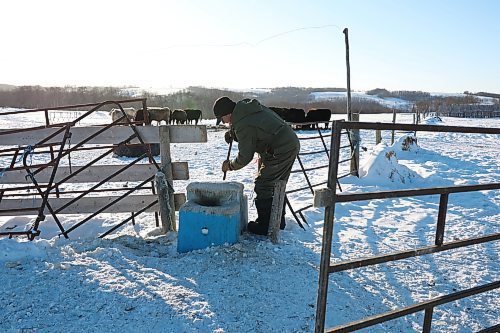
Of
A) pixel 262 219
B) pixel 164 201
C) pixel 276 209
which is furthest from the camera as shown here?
pixel 164 201

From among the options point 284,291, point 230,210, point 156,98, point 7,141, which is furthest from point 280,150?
point 156,98

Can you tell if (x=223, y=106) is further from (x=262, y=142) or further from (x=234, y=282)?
(x=234, y=282)

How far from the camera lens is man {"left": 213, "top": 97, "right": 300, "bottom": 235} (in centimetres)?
393

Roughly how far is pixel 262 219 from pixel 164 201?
3.89 feet

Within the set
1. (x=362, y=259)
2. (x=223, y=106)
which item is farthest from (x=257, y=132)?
(x=362, y=259)

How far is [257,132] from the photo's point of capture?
13.0 ft

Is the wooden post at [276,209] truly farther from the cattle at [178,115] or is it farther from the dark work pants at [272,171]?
the cattle at [178,115]

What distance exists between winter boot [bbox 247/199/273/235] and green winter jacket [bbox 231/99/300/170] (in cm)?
53

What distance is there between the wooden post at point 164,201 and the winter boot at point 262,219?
3.29 ft

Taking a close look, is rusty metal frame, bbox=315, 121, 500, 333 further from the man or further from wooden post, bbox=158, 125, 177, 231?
wooden post, bbox=158, 125, 177, 231

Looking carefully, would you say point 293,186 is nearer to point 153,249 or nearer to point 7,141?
point 153,249

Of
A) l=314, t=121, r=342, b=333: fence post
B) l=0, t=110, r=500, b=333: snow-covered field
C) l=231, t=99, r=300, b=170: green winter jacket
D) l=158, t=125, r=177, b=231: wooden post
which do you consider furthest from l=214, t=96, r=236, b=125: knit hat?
l=314, t=121, r=342, b=333: fence post

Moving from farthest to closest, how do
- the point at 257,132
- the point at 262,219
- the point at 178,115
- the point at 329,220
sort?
the point at 178,115, the point at 262,219, the point at 257,132, the point at 329,220

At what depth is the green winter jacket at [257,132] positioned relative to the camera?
3922mm
